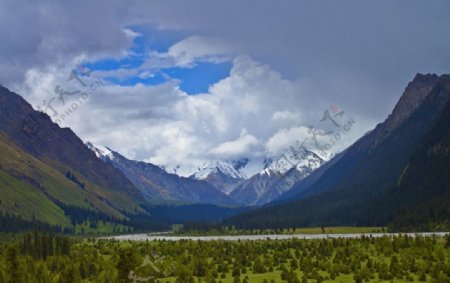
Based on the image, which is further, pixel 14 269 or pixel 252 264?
pixel 252 264

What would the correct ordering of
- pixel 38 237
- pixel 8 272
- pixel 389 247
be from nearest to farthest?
pixel 8 272, pixel 389 247, pixel 38 237

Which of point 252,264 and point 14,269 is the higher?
point 14,269

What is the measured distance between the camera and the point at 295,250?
487 ft

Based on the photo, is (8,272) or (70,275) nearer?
(8,272)

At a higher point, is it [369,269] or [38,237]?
[38,237]

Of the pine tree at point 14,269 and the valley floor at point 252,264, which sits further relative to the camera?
the pine tree at point 14,269

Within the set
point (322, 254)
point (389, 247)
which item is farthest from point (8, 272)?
point (389, 247)

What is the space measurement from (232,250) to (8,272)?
61.6 meters

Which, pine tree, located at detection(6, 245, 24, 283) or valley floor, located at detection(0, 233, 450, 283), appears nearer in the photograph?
valley floor, located at detection(0, 233, 450, 283)

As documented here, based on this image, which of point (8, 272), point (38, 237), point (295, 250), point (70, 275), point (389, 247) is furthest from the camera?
point (38, 237)

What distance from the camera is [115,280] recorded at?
→ 109 m

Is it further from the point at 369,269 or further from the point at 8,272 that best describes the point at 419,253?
the point at 8,272

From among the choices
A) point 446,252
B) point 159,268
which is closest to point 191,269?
point 159,268

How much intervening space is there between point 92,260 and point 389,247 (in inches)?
2704
